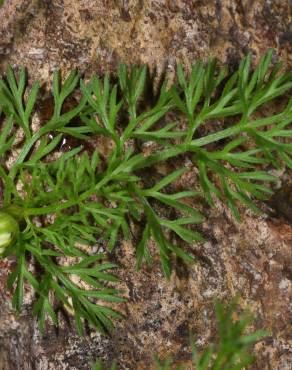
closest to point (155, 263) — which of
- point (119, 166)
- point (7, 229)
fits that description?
point (119, 166)

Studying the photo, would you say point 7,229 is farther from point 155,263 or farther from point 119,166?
point 155,263

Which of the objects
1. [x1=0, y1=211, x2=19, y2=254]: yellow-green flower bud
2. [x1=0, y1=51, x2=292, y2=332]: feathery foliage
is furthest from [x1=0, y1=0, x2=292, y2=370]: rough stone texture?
[x1=0, y1=211, x2=19, y2=254]: yellow-green flower bud

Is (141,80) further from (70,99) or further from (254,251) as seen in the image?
(254,251)

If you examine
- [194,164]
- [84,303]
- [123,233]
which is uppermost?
[194,164]

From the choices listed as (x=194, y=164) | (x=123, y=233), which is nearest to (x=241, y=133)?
(x=194, y=164)

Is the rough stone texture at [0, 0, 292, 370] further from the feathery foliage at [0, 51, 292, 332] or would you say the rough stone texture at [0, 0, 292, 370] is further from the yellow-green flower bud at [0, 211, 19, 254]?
the yellow-green flower bud at [0, 211, 19, 254]
